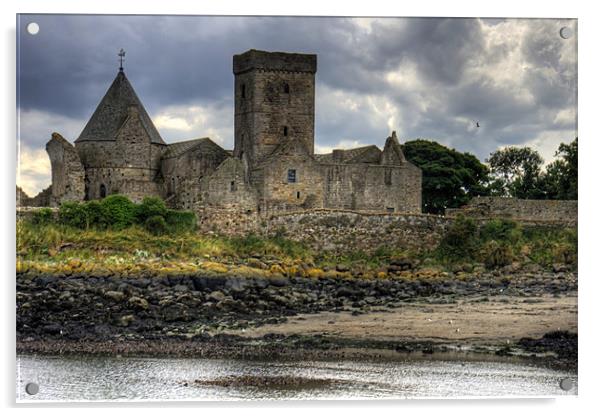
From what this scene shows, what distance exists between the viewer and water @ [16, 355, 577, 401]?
16.1 metres

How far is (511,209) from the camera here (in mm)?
24672

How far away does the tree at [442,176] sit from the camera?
27.9 m

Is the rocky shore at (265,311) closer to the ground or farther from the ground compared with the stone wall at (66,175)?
closer to the ground

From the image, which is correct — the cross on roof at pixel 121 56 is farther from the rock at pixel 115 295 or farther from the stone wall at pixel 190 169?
the stone wall at pixel 190 169

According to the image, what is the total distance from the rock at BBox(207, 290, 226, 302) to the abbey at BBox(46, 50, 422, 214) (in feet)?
12.7

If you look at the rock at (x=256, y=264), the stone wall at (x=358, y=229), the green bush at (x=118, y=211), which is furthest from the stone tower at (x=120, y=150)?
the rock at (x=256, y=264)

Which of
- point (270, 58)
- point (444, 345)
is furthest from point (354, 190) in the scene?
point (444, 345)

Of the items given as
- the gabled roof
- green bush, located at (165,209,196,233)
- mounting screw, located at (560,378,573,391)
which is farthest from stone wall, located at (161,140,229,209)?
mounting screw, located at (560,378,573,391)

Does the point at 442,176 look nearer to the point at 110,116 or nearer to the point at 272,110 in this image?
the point at 272,110

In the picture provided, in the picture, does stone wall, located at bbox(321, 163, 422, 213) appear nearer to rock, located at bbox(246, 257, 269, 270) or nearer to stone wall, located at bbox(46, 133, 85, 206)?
rock, located at bbox(246, 257, 269, 270)

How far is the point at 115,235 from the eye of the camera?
2211cm

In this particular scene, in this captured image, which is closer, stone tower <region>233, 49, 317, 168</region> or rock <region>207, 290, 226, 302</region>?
rock <region>207, 290, 226, 302</region>

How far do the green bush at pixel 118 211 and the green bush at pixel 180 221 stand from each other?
618mm
